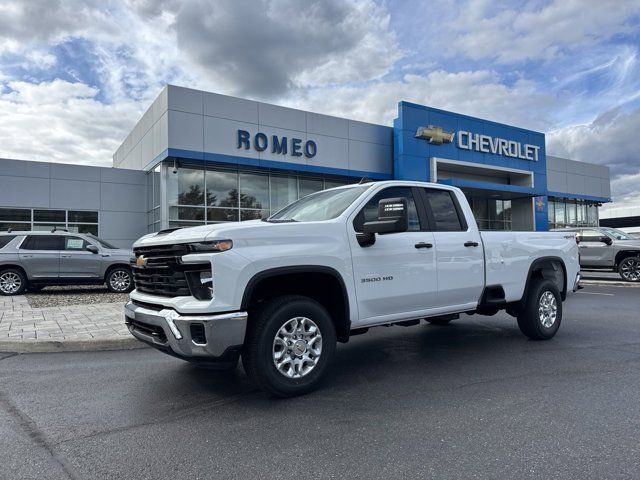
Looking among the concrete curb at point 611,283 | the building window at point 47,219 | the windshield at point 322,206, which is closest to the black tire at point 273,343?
the windshield at point 322,206

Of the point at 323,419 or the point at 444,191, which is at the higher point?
the point at 444,191

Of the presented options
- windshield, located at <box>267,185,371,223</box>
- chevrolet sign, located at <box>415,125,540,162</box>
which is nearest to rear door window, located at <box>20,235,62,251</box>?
windshield, located at <box>267,185,371,223</box>

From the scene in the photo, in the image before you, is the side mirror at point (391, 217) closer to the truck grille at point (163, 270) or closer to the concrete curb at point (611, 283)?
the truck grille at point (163, 270)

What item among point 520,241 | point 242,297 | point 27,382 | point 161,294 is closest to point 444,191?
point 520,241

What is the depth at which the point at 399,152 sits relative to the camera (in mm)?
23891

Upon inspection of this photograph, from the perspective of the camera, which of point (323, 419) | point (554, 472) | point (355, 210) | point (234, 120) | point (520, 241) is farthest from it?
point (234, 120)

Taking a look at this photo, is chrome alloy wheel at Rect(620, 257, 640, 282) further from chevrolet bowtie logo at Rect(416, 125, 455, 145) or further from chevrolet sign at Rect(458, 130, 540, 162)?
chevrolet sign at Rect(458, 130, 540, 162)

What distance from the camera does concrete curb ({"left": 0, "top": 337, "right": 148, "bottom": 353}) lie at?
6.39 metres

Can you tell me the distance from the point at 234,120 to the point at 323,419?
Result: 57.7ft

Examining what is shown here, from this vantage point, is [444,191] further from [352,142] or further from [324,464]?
[352,142]

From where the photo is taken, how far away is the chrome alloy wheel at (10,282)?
1236 centimetres

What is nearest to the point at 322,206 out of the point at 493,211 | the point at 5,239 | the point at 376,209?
→ the point at 376,209

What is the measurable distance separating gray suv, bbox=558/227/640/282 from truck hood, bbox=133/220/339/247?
1353 cm

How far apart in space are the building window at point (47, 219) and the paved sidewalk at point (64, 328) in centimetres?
1092
